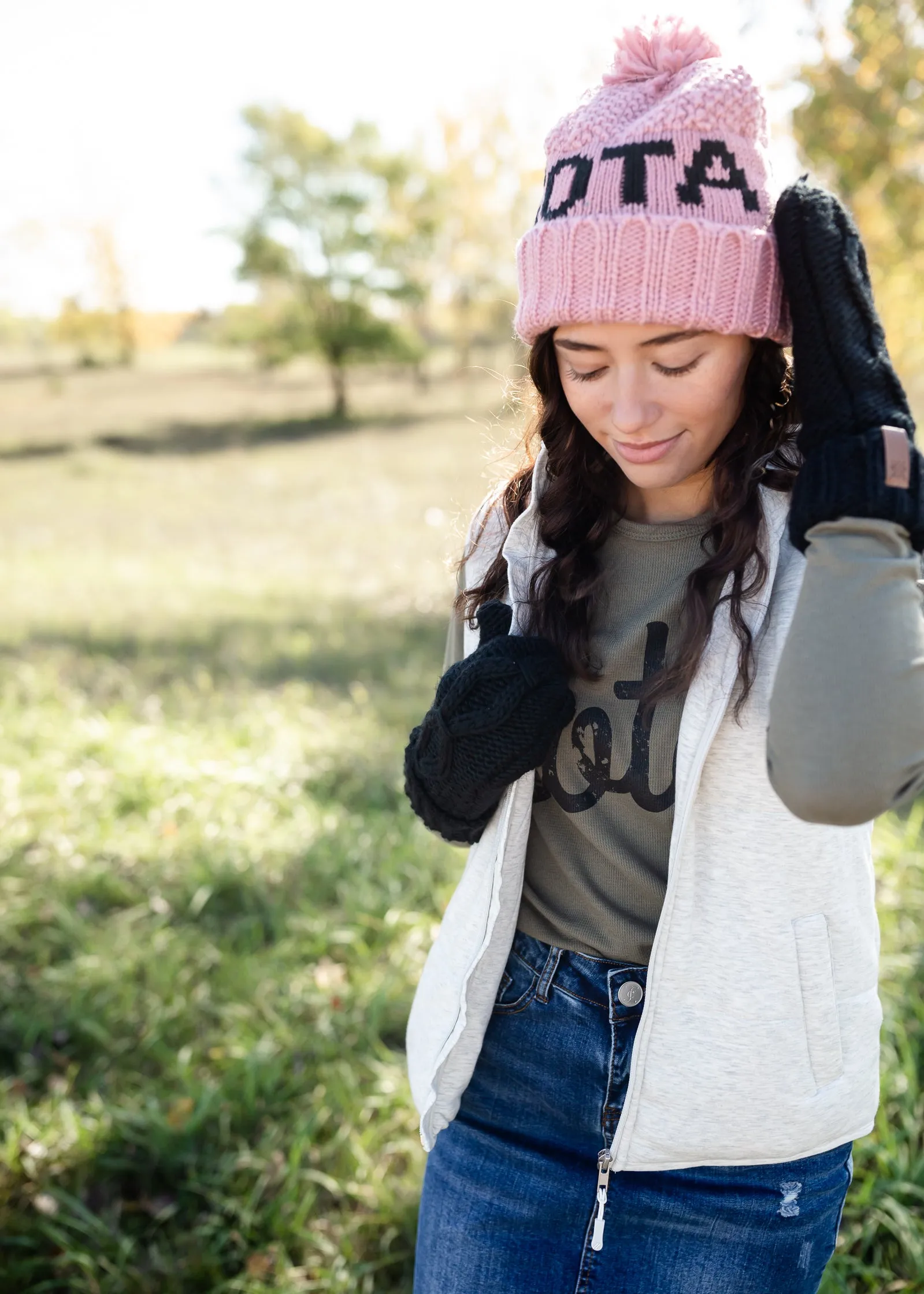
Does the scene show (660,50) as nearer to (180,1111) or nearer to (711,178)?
(711,178)

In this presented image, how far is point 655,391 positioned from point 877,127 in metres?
4.06

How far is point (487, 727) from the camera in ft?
5.36

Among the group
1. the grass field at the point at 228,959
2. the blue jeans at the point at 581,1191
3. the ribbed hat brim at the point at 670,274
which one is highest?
the ribbed hat brim at the point at 670,274

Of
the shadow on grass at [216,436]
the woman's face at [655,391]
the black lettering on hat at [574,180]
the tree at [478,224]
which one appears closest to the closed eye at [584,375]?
the woman's face at [655,391]

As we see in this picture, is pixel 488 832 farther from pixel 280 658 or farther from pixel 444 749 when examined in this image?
pixel 280 658

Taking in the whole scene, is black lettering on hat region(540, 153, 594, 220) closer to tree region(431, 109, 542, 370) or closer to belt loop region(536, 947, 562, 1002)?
belt loop region(536, 947, 562, 1002)

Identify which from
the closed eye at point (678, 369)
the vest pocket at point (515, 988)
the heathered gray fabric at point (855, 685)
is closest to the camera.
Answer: the heathered gray fabric at point (855, 685)

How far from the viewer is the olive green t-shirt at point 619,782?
5.47 feet

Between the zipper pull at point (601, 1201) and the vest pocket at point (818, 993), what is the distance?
0.34 meters

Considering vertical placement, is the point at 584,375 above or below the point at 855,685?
above

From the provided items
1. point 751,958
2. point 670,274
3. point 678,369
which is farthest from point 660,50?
point 751,958

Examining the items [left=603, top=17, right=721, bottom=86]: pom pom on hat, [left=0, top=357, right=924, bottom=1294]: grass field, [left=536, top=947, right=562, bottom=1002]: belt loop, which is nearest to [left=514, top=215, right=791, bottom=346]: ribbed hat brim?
[left=603, top=17, right=721, bottom=86]: pom pom on hat

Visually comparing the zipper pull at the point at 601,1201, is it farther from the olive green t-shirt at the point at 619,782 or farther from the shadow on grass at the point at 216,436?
the shadow on grass at the point at 216,436

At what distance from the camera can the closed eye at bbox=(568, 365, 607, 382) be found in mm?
1690
